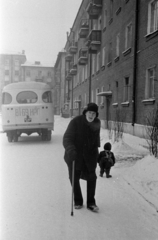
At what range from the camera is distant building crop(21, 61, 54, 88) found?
67.9 metres

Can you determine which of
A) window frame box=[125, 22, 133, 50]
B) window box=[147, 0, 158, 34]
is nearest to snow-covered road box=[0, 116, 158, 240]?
window box=[147, 0, 158, 34]

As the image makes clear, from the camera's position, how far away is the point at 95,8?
68.3 ft

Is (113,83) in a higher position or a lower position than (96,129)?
higher

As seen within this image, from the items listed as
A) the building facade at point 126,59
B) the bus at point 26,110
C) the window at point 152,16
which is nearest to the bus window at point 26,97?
the bus at point 26,110

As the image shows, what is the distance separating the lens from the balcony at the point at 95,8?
67.1 feet

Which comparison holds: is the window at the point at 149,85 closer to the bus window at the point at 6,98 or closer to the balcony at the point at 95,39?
the bus window at the point at 6,98

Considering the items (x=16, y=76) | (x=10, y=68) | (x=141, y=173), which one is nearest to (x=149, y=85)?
(x=141, y=173)

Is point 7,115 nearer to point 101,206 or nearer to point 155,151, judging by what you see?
point 155,151

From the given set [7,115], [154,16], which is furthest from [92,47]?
[7,115]

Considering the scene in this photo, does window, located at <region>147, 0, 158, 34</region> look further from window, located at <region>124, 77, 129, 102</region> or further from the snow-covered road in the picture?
the snow-covered road

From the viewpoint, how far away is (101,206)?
3.73 meters

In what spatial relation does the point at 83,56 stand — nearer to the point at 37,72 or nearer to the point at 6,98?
the point at 6,98

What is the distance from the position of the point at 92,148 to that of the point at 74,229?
110 cm

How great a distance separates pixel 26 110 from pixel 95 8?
1432cm
